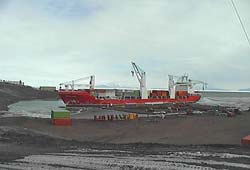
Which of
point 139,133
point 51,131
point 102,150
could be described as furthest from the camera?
point 51,131

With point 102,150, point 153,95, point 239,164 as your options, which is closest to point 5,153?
point 102,150

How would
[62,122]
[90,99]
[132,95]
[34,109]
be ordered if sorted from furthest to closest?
1. [132,95]
2. [90,99]
3. [34,109]
4. [62,122]

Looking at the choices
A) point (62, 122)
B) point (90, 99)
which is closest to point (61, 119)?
point (62, 122)

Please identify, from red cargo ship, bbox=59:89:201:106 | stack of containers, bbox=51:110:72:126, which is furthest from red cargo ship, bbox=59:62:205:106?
stack of containers, bbox=51:110:72:126

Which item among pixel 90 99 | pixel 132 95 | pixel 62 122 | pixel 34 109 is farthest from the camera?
pixel 132 95

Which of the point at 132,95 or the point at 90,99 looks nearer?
the point at 90,99

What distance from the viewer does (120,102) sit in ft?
223

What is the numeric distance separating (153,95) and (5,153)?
62225 mm

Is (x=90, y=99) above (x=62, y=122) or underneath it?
above

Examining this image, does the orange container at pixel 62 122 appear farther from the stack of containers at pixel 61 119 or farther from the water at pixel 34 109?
the water at pixel 34 109

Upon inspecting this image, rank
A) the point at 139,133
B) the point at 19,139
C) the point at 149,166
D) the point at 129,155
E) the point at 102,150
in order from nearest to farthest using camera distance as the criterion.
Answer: the point at 149,166
the point at 129,155
the point at 102,150
the point at 19,139
the point at 139,133

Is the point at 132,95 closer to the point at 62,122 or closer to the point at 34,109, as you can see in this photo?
the point at 34,109

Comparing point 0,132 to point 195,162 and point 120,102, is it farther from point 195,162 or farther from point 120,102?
point 120,102

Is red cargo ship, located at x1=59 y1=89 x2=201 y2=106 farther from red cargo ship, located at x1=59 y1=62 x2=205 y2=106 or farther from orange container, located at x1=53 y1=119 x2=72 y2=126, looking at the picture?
orange container, located at x1=53 y1=119 x2=72 y2=126
